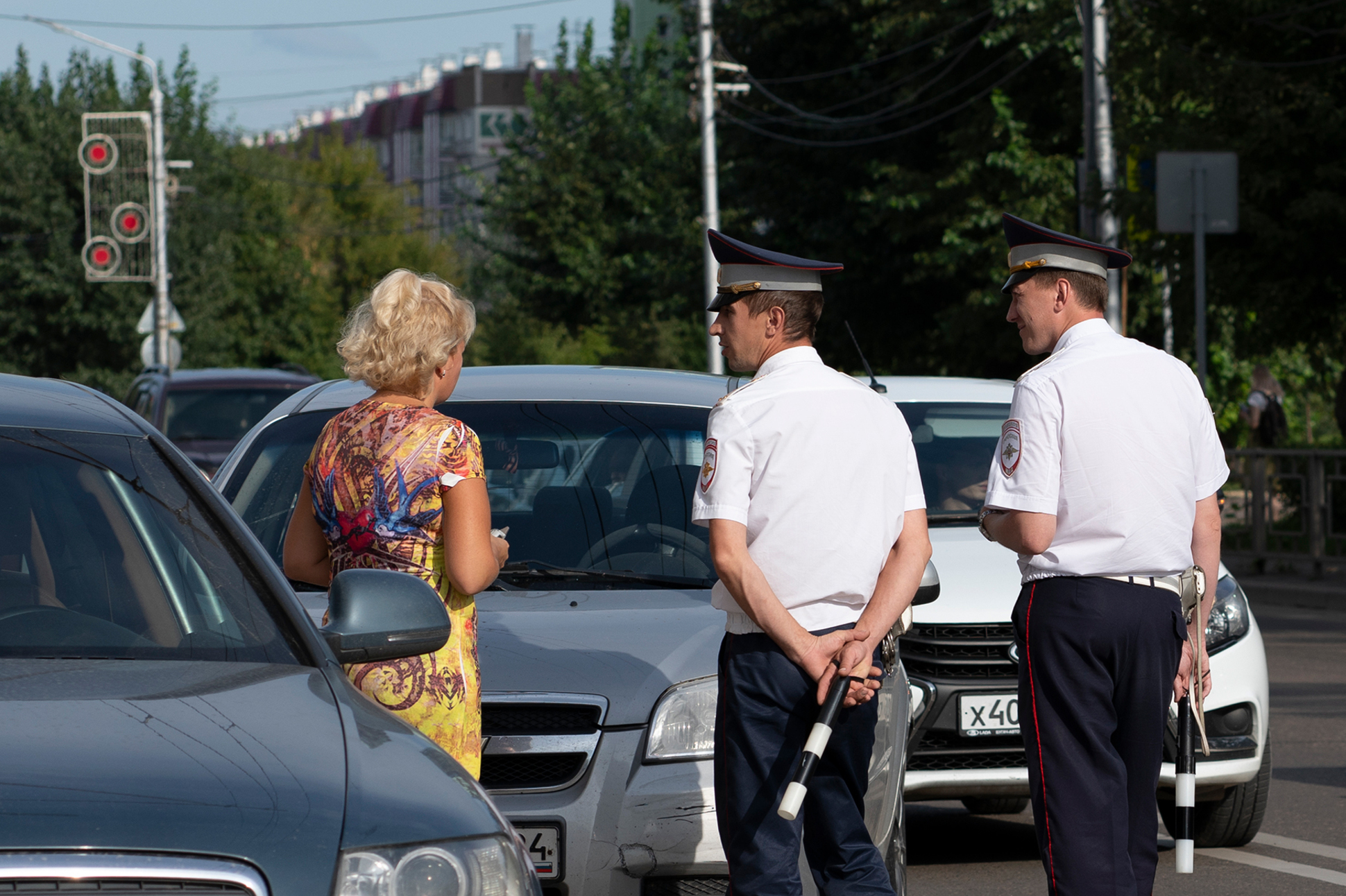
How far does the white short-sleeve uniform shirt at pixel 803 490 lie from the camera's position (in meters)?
3.74

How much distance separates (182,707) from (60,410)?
1056 mm

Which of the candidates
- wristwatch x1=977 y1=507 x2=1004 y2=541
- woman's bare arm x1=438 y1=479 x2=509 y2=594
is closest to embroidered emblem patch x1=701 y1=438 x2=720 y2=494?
woman's bare arm x1=438 y1=479 x2=509 y2=594

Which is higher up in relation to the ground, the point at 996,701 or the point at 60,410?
the point at 60,410

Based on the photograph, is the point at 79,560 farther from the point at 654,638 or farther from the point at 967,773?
the point at 967,773

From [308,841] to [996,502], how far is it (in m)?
2.17

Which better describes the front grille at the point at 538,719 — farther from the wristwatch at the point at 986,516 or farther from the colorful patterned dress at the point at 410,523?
the wristwatch at the point at 986,516

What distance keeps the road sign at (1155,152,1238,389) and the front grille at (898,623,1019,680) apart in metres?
10.3

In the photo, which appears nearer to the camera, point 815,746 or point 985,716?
point 815,746

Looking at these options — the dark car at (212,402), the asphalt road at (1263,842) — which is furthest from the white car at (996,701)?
the dark car at (212,402)

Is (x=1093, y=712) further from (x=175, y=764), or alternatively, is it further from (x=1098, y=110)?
(x=1098, y=110)

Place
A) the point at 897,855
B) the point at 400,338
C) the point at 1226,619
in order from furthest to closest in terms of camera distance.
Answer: the point at 1226,619 < the point at 897,855 < the point at 400,338

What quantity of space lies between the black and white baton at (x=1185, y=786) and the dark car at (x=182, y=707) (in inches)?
77.5

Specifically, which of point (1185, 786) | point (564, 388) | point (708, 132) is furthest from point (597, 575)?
point (708, 132)

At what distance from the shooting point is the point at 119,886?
91.2 inches
